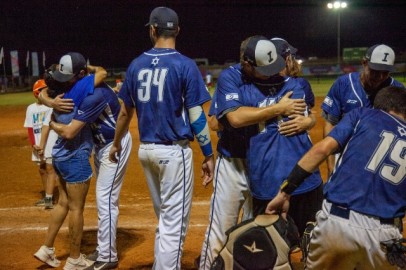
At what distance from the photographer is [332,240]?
3551mm

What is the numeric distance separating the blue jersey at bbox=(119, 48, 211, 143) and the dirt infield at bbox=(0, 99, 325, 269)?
5.92ft

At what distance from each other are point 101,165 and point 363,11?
83629 mm

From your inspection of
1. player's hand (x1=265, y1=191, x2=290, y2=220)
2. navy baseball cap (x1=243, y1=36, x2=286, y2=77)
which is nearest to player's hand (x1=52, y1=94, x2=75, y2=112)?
navy baseball cap (x1=243, y1=36, x2=286, y2=77)

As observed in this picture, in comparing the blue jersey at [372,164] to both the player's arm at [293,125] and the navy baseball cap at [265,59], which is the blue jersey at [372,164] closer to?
the player's arm at [293,125]

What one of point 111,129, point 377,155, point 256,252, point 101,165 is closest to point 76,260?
point 101,165

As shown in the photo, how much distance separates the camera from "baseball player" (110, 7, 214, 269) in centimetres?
457

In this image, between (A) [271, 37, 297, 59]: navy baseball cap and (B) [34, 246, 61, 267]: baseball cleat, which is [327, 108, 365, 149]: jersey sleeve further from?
(B) [34, 246, 61, 267]: baseball cleat

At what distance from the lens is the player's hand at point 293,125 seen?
411cm

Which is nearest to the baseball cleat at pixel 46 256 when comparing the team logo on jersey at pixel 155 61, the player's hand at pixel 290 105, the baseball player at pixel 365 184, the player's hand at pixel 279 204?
the team logo on jersey at pixel 155 61

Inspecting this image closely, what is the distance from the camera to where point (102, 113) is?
566cm

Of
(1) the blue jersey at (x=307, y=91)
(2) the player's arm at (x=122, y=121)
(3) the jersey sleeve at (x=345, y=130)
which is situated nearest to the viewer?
(3) the jersey sleeve at (x=345, y=130)

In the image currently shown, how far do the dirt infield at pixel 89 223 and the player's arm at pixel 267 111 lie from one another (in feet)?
6.62

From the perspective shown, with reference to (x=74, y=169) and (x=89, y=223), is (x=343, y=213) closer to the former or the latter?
(x=74, y=169)

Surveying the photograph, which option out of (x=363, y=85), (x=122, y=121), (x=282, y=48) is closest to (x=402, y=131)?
(x=282, y=48)
